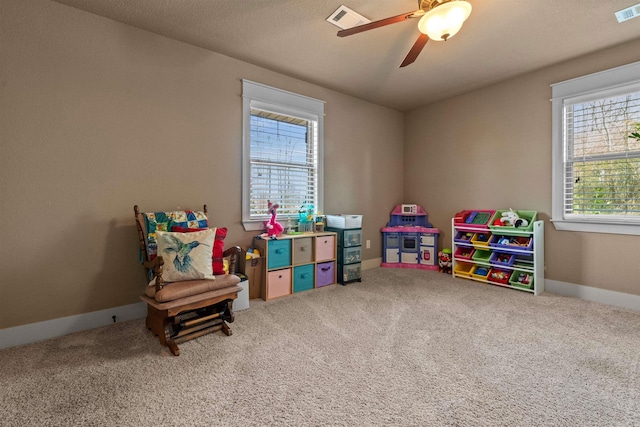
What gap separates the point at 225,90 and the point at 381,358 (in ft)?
9.78

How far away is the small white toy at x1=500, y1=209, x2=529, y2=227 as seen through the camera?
3323 millimetres

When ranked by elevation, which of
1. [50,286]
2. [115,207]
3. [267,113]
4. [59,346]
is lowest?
[59,346]

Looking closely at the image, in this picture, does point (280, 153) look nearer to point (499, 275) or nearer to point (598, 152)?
point (499, 275)

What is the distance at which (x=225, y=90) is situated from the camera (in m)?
3.12

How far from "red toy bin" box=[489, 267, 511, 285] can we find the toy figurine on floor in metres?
0.61

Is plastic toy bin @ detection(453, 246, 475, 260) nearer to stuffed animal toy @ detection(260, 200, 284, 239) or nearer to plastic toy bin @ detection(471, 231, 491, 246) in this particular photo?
plastic toy bin @ detection(471, 231, 491, 246)

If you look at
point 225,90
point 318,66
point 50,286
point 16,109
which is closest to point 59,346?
point 50,286

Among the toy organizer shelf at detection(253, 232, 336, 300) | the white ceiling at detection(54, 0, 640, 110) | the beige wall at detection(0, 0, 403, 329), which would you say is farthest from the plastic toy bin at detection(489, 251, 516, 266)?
the beige wall at detection(0, 0, 403, 329)

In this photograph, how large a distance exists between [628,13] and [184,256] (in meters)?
4.09

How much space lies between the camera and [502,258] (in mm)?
3605

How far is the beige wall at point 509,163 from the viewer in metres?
3.01

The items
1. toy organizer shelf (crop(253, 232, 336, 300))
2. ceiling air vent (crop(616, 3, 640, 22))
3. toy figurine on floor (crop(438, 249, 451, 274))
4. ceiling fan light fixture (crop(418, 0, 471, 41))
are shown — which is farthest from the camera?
toy figurine on floor (crop(438, 249, 451, 274))

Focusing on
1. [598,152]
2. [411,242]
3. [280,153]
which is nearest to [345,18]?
[280,153]

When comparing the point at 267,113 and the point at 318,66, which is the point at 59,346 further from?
the point at 318,66
